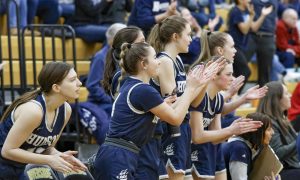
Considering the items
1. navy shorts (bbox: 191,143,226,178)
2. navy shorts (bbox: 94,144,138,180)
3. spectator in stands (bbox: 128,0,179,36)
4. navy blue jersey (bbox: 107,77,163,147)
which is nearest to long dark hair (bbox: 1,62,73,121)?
navy blue jersey (bbox: 107,77,163,147)

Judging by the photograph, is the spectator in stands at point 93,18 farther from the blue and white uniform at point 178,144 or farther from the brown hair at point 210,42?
the blue and white uniform at point 178,144

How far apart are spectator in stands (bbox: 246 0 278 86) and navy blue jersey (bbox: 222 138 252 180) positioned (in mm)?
3589

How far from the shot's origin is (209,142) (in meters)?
6.33

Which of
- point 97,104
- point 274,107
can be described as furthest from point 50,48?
point 274,107

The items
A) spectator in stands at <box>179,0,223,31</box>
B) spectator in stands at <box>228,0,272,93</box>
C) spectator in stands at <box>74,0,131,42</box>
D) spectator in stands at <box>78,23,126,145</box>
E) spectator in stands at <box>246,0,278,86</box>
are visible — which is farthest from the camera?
spectator in stands at <box>179,0,223,31</box>

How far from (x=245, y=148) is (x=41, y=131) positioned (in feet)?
6.42

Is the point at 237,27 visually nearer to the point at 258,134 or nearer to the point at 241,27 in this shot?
the point at 241,27

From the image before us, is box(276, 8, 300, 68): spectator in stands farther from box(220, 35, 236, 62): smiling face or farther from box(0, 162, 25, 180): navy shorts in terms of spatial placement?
box(0, 162, 25, 180): navy shorts

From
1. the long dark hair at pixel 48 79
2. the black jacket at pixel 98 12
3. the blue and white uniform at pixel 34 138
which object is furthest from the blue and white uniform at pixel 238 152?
the black jacket at pixel 98 12

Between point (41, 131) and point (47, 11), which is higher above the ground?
point (41, 131)

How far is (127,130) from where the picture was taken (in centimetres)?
537

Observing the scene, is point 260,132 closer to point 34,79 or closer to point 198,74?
point 198,74

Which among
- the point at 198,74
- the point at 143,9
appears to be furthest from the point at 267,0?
the point at 198,74

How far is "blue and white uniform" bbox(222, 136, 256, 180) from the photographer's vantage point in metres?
6.70
